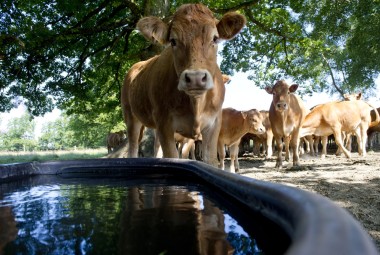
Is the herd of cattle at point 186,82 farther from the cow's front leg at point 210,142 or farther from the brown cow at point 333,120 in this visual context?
the brown cow at point 333,120

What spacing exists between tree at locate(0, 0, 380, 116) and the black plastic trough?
24.4 feet

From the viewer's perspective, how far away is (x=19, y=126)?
14200cm

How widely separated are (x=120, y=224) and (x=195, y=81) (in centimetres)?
223

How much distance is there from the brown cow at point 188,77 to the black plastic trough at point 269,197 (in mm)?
997

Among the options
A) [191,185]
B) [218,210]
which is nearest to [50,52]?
[191,185]

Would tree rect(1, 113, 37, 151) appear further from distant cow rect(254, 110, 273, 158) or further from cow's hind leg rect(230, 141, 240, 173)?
cow's hind leg rect(230, 141, 240, 173)

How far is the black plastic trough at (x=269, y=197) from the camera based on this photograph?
1.85ft

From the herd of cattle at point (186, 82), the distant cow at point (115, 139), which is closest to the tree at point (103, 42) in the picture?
the herd of cattle at point (186, 82)

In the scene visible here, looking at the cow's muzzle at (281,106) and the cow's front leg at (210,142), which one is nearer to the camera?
the cow's front leg at (210,142)

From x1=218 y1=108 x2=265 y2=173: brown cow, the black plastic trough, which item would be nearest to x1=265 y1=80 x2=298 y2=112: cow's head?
x1=218 y1=108 x2=265 y2=173: brown cow

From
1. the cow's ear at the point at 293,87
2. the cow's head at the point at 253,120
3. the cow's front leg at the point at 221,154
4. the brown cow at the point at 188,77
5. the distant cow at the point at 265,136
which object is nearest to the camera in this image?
the brown cow at the point at 188,77

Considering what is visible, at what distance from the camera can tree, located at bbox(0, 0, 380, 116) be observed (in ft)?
39.8

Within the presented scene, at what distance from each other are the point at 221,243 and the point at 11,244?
→ 0.86 meters

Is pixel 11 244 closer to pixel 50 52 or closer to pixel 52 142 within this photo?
pixel 50 52
